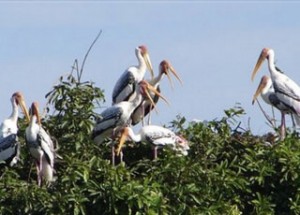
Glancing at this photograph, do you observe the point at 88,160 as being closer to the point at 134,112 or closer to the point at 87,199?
the point at 87,199

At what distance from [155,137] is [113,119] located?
2.72 ft

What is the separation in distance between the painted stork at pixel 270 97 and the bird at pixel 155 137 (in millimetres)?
1565

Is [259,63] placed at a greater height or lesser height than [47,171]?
greater

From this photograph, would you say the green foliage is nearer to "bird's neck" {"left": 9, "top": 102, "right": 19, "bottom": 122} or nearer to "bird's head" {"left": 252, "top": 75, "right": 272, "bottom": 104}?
"bird's neck" {"left": 9, "top": 102, "right": 19, "bottom": 122}

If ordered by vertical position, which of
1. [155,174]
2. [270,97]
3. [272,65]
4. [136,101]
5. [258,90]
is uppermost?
[272,65]

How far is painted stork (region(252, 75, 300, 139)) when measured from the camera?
782 inches

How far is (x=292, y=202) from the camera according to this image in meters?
17.5

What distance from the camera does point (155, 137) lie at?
→ 60.3 feet

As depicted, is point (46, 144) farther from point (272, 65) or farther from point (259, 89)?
point (272, 65)

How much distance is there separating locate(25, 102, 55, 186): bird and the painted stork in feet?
9.23

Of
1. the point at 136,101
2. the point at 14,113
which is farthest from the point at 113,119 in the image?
the point at 14,113

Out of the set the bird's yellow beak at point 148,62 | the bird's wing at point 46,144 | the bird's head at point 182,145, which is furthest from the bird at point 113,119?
the bird's yellow beak at point 148,62

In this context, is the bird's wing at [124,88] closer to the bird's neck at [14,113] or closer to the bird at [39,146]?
the bird's neck at [14,113]

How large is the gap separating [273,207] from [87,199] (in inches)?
87.8
